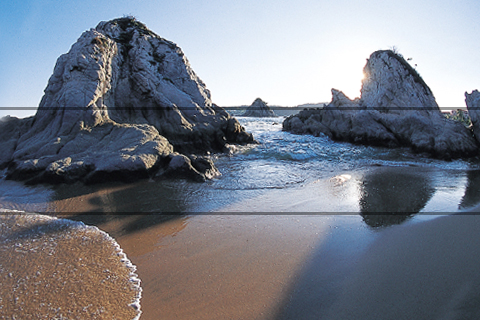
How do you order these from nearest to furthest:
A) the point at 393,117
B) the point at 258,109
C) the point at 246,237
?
the point at 246,237, the point at 393,117, the point at 258,109

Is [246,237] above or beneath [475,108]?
beneath

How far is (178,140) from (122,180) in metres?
5.23

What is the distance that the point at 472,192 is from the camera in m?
6.73

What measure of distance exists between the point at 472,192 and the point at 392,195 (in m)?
2.11

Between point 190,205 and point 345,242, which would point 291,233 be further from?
point 190,205

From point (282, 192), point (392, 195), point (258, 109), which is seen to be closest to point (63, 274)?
point (282, 192)

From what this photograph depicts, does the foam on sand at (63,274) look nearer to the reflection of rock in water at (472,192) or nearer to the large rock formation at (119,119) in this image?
the large rock formation at (119,119)

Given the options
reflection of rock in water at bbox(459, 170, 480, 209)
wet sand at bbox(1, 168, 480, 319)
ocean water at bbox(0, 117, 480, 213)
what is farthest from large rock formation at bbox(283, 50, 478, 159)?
wet sand at bbox(1, 168, 480, 319)

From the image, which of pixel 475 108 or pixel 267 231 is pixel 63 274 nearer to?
pixel 267 231

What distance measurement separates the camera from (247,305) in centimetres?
275

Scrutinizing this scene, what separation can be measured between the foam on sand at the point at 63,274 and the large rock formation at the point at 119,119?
3026mm

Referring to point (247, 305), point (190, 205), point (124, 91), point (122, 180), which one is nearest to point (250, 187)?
point (190, 205)

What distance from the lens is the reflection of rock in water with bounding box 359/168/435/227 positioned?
510 cm

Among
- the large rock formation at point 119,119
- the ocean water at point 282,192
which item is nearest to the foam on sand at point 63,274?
the ocean water at point 282,192
